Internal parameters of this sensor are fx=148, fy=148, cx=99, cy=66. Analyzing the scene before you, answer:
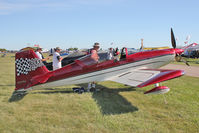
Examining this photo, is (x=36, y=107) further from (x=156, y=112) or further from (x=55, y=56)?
(x=156, y=112)

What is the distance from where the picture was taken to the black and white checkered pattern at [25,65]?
219 inches

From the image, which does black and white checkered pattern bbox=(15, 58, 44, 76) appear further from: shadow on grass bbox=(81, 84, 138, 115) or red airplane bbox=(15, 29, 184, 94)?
shadow on grass bbox=(81, 84, 138, 115)

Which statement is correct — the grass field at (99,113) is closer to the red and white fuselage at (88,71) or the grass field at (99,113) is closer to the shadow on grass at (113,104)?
the shadow on grass at (113,104)

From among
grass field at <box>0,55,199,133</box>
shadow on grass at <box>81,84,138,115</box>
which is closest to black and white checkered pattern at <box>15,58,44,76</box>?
grass field at <box>0,55,199,133</box>

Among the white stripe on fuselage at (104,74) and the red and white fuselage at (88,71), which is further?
the white stripe on fuselage at (104,74)

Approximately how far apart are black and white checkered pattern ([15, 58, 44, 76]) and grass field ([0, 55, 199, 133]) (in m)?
1.06

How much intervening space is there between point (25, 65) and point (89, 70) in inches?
97.6

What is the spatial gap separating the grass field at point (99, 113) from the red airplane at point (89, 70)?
66 centimetres

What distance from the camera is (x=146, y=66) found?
6.85 meters

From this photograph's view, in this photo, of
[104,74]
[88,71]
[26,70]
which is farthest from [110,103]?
[26,70]

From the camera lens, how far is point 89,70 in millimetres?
6180

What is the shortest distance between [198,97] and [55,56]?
21.6 ft

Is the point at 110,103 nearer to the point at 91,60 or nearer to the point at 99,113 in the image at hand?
the point at 99,113

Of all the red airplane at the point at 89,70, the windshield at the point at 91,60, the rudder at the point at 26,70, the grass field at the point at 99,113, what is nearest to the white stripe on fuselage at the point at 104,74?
the red airplane at the point at 89,70
